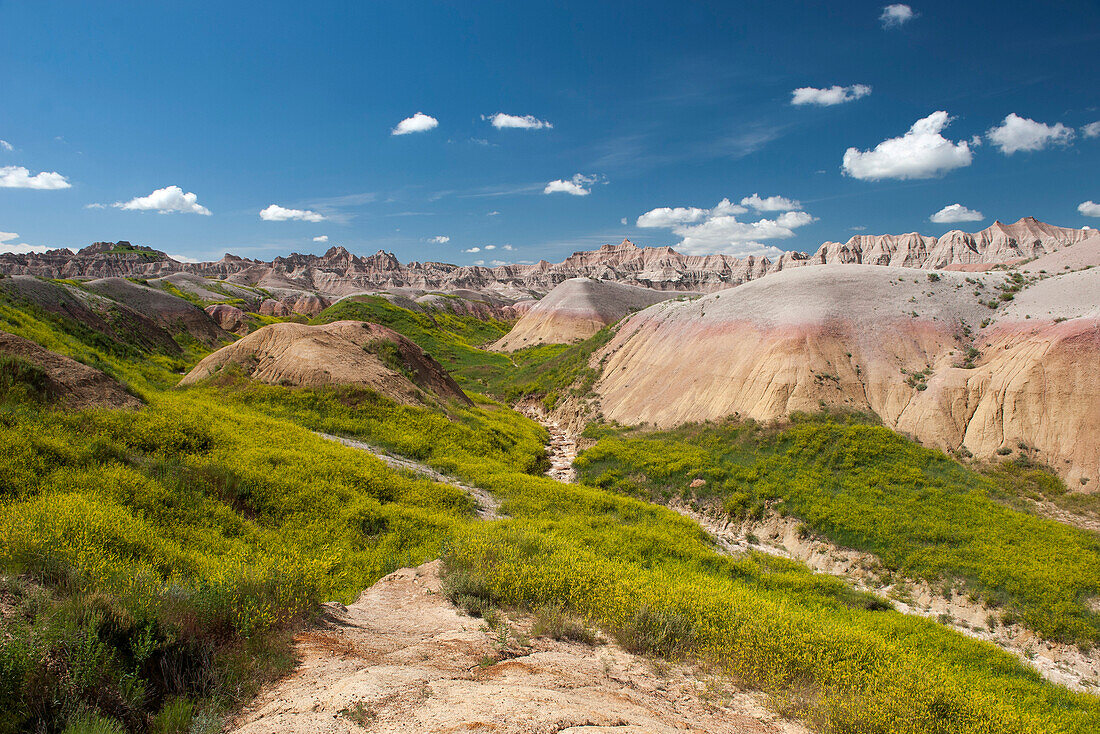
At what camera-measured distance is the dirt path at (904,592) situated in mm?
9844

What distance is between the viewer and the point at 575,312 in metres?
61.5

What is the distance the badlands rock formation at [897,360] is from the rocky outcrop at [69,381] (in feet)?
66.7

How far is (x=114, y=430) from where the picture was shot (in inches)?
416

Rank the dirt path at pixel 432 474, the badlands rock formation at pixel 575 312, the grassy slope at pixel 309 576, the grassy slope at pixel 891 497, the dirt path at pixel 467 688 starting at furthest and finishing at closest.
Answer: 1. the badlands rock formation at pixel 575 312
2. the dirt path at pixel 432 474
3. the grassy slope at pixel 891 497
4. the grassy slope at pixel 309 576
5. the dirt path at pixel 467 688


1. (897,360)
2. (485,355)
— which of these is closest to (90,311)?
(485,355)

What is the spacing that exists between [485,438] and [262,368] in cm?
1017

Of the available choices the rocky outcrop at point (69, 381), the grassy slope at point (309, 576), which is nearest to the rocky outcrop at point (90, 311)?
the rocky outcrop at point (69, 381)

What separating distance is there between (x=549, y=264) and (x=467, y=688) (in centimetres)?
19180

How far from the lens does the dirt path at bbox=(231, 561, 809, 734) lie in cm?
388

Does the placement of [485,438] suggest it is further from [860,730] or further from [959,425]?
[959,425]

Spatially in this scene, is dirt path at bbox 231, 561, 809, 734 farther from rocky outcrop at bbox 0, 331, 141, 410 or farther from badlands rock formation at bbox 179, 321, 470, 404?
badlands rock formation at bbox 179, 321, 470, 404

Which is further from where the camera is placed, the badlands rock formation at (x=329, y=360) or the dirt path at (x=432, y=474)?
the badlands rock formation at (x=329, y=360)

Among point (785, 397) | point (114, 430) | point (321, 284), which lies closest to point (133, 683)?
point (114, 430)

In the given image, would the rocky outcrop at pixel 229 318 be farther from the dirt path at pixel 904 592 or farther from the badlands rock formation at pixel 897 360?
the dirt path at pixel 904 592
